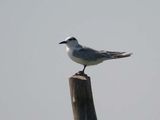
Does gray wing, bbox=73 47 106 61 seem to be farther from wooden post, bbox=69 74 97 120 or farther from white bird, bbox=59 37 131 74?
wooden post, bbox=69 74 97 120

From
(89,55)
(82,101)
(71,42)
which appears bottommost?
(82,101)

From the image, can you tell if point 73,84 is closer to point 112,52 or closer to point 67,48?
point 112,52

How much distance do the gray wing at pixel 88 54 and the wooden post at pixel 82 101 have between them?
312 cm

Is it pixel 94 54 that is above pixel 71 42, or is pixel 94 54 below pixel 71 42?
below

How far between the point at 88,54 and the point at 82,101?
3.56 m

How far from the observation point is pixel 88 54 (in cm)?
1305

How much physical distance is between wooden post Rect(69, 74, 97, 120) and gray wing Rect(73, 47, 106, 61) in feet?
10.2

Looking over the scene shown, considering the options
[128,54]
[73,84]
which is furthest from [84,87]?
[128,54]

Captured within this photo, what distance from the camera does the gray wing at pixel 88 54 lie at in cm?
1291

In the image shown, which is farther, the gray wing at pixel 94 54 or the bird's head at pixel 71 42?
the bird's head at pixel 71 42

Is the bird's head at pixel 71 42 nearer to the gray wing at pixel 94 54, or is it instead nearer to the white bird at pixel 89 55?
the white bird at pixel 89 55

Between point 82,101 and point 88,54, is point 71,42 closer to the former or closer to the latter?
point 88,54

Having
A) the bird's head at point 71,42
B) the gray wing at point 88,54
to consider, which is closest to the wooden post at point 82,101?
the gray wing at point 88,54

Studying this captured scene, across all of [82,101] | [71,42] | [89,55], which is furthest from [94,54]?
[82,101]
